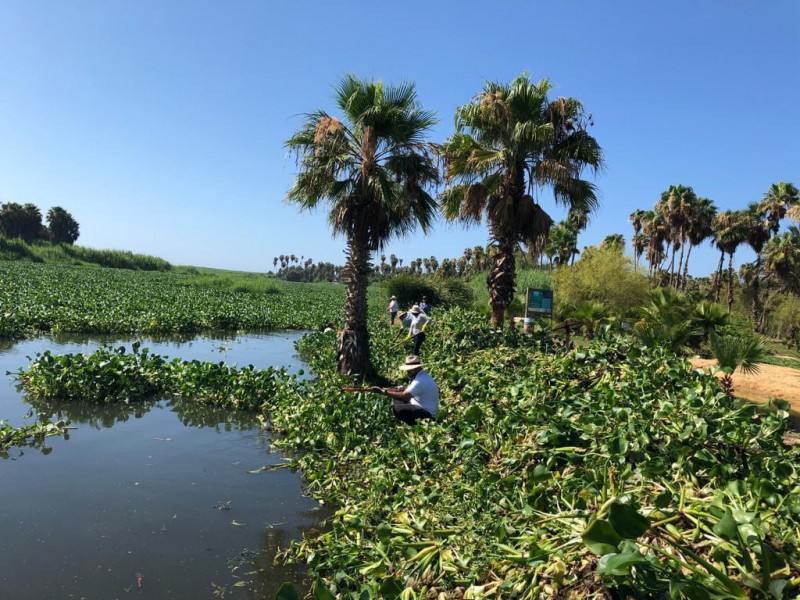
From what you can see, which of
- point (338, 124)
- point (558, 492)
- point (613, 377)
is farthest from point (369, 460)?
point (338, 124)

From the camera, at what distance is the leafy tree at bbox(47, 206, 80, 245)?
93.2m

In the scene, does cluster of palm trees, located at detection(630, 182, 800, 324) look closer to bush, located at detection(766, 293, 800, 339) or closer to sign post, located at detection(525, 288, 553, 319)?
bush, located at detection(766, 293, 800, 339)

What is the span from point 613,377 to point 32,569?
6702 mm

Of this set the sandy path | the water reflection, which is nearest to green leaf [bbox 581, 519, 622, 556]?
the water reflection

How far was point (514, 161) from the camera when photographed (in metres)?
13.1

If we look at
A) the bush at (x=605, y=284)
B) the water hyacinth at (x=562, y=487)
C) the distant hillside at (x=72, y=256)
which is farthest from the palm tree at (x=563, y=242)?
the distant hillside at (x=72, y=256)

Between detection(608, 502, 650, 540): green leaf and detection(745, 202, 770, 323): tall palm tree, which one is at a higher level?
detection(745, 202, 770, 323): tall palm tree

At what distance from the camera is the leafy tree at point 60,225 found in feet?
306

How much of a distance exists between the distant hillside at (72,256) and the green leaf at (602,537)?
232ft

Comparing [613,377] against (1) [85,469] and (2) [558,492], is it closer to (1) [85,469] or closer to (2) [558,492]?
(2) [558,492]

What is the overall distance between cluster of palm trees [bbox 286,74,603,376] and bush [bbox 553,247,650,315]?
12432 mm

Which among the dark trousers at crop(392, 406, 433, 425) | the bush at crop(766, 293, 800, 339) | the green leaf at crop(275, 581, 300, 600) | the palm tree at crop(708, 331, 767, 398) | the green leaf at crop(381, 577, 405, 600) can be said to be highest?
the bush at crop(766, 293, 800, 339)

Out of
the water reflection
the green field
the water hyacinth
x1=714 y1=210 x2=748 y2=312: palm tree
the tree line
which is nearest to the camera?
the water hyacinth

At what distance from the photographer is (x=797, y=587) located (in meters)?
2.73
